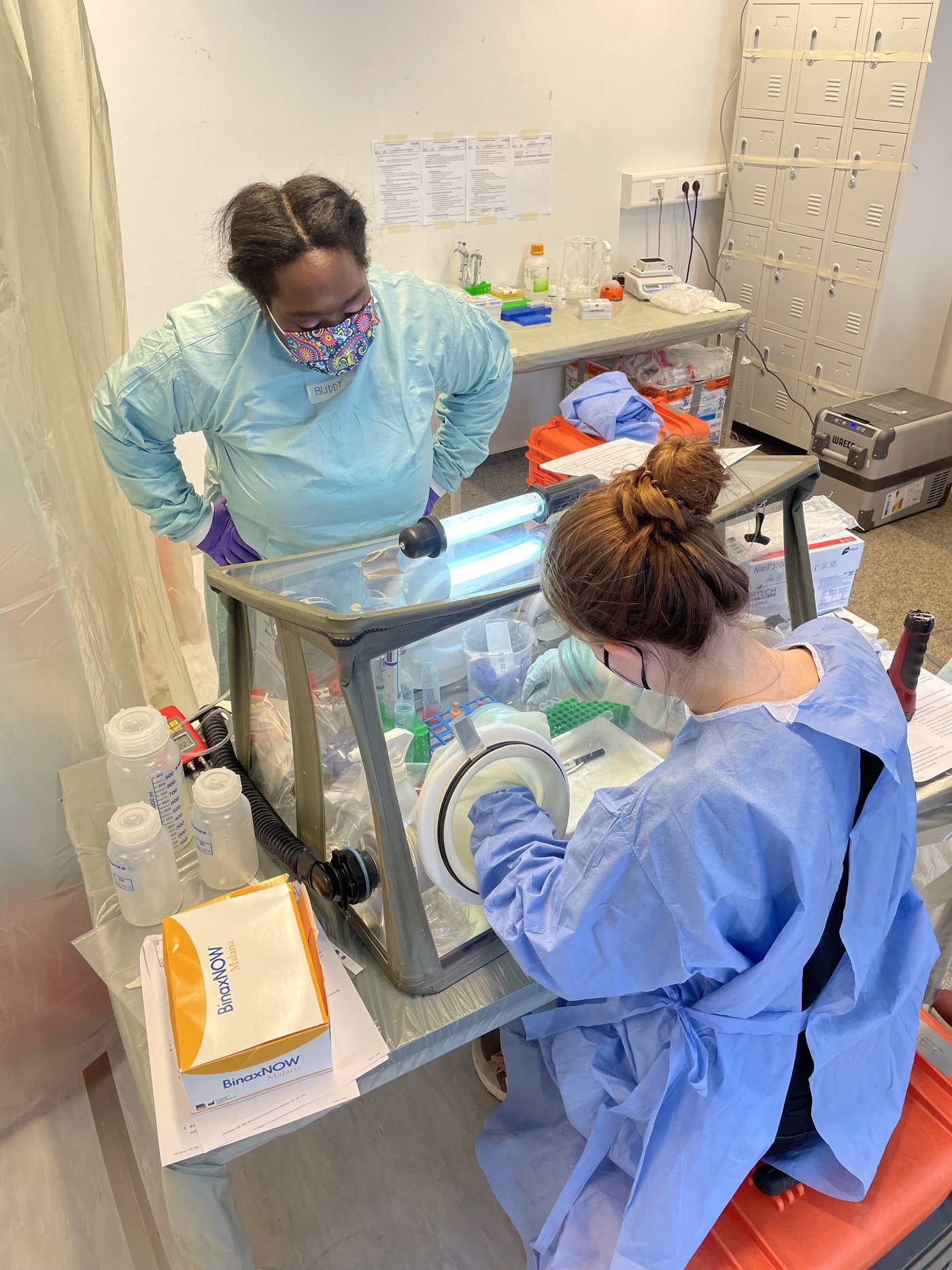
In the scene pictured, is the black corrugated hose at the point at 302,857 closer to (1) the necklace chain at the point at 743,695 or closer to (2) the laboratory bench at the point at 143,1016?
(2) the laboratory bench at the point at 143,1016

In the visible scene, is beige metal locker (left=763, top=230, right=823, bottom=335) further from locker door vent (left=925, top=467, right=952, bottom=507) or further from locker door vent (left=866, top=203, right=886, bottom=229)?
locker door vent (left=925, top=467, right=952, bottom=507)

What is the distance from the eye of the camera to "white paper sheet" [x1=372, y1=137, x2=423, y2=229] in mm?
3455

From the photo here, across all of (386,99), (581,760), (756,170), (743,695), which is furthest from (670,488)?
(756,170)

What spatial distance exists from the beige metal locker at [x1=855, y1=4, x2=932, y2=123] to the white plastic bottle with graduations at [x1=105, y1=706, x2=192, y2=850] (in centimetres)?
360

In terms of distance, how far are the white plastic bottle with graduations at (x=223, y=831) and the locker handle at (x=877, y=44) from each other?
12.2 ft

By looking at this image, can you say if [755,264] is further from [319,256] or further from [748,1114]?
[748,1114]

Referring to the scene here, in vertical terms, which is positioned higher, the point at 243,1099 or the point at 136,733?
the point at 136,733

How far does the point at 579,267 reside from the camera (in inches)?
160

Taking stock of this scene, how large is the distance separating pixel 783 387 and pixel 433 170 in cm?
188

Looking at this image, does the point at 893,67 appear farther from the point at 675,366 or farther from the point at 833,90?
the point at 675,366

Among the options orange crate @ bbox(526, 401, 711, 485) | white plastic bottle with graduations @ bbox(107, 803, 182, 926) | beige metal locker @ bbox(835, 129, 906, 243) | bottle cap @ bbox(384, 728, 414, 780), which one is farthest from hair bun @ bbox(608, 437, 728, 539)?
beige metal locker @ bbox(835, 129, 906, 243)

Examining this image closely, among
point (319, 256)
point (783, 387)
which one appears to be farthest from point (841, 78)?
point (319, 256)

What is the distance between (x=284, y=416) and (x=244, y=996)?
1.05 metres

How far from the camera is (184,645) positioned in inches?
120
